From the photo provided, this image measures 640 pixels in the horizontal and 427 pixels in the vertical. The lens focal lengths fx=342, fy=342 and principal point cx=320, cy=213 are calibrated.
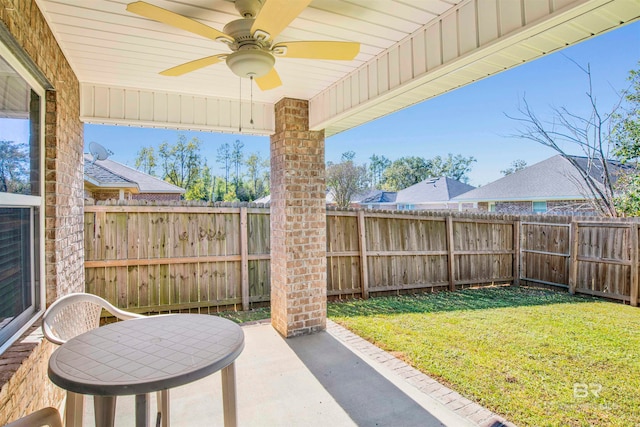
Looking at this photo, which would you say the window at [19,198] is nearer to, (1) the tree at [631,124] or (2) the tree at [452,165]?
(1) the tree at [631,124]

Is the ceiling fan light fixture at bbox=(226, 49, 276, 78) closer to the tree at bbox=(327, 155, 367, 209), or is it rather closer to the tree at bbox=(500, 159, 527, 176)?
the tree at bbox=(327, 155, 367, 209)

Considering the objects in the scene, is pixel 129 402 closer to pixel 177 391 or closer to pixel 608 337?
pixel 177 391

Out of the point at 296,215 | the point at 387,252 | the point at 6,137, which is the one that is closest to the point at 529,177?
the point at 387,252

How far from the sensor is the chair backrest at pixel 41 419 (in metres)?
1.36

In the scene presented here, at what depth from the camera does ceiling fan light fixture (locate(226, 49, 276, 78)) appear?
6.66 ft

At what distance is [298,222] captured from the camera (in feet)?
13.6

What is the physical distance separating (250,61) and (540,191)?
44.0 ft

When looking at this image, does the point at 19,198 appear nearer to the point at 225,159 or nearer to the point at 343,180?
the point at 343,180

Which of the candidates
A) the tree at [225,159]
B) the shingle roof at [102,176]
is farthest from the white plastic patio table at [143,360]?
the tree at [225,159]

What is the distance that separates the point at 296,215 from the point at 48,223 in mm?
2357

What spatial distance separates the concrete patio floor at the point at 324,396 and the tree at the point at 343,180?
710 inches

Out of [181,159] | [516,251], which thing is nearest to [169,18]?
[516,251]

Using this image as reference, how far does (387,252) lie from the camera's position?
634 cm

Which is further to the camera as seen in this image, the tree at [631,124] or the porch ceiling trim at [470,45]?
the tree at [631,124]
